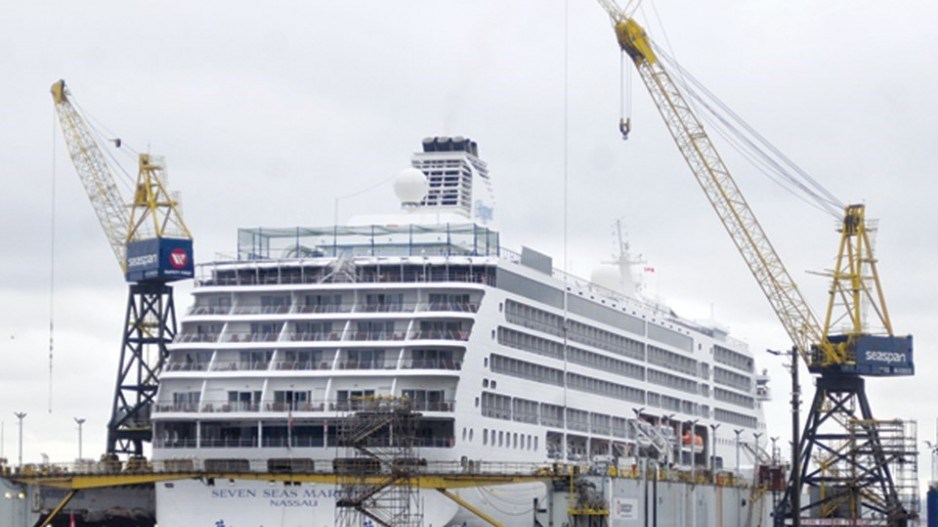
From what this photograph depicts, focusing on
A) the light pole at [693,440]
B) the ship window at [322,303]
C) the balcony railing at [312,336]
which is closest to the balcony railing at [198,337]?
the balcony railing at [312,336]

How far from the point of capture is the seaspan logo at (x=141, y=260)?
133 m

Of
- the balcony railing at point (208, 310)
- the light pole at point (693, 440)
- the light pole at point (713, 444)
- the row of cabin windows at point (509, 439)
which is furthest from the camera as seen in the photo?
the light pole at point (713, 444)

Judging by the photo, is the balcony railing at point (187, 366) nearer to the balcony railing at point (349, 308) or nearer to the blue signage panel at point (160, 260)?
the balcony railing at point (349, 308)

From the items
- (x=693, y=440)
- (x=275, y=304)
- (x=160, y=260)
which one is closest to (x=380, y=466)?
(x=275, y=304)

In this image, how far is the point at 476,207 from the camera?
132000mm

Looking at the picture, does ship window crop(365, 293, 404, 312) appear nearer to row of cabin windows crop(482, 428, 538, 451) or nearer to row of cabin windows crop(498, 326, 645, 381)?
row of cabin windows crop(498, 326, 645, 381)

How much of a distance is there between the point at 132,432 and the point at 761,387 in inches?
2815

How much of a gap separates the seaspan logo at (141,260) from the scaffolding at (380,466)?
1553 inches

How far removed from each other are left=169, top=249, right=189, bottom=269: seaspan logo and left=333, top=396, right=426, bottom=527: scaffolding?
39.1m

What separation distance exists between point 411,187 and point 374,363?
876 inches

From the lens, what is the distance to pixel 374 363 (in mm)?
106250

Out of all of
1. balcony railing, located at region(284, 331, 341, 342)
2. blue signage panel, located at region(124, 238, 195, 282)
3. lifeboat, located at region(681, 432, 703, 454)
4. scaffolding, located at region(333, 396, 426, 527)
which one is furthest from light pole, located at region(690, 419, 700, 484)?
blue signage panel, located at region(124, 238, 195, 282)

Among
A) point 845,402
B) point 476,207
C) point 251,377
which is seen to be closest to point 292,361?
point 251,377

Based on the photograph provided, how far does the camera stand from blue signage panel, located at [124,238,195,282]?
133 meters
